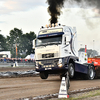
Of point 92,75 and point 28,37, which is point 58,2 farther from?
point 28,37

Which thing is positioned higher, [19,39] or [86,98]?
[19,39]

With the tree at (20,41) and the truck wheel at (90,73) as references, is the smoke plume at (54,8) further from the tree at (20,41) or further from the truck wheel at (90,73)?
the tree at (20,41)

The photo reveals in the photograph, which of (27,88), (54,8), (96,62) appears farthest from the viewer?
(54,8)

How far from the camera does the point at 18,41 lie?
112 m

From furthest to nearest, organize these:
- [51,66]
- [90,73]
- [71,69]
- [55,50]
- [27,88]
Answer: [90,73]
[71,69]
[51,66]
[55,50]
[27,88]

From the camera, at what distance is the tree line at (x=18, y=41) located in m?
110

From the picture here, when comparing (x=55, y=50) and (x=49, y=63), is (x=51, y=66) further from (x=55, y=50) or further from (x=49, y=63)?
(x=55, y=50)

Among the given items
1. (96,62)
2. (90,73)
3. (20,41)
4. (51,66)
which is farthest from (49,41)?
(20,41)

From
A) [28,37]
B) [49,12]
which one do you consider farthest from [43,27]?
[28,37]

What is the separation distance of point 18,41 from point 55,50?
325ft

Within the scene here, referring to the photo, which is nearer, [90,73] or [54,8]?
[90,73]

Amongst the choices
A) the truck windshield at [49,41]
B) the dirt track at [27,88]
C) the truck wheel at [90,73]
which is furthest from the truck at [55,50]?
the dirt track at [27,88]

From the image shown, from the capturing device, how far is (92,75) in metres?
18.4

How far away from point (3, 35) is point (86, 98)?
359 ft
